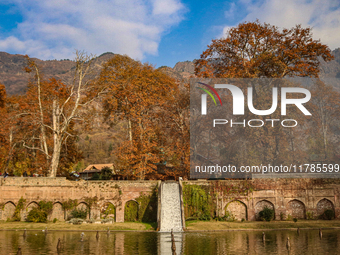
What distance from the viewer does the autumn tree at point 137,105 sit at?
3978 cm

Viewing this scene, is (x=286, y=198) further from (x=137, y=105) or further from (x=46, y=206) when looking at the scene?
(x=46, y=206)

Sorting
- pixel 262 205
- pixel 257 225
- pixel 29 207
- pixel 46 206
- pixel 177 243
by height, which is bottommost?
pixel 257 225

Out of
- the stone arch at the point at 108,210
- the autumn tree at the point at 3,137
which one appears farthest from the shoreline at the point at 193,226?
the autumn tree at the point at 3,137

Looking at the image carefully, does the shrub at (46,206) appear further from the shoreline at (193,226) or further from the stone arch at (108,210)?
the stone arch at (108,210)

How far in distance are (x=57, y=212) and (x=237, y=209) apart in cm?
1991

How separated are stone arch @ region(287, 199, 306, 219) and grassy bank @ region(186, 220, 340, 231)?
77.6 inches

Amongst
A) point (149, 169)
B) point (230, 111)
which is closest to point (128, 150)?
point (149, 169)

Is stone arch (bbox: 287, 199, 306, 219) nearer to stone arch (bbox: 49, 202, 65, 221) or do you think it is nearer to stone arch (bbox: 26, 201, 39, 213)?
stone arch (bbox: 49, 202, 65, 221)

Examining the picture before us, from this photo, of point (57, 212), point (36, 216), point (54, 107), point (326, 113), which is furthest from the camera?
point (326, 113)

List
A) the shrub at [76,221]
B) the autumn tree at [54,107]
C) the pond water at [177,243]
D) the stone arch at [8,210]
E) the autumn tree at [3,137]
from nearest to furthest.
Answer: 1. the pond water at [177,243]
2. the shrub at [76,221]
3. the stone arch at [8,210]
4. the autumn tree at [54,107]
5. the autumn tree at [3,137]

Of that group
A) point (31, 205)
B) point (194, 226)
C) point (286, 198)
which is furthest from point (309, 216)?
point (31, 205)

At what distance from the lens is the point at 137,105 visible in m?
43.6

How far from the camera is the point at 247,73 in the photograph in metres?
40.0

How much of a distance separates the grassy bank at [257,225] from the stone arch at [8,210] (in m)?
19.4
